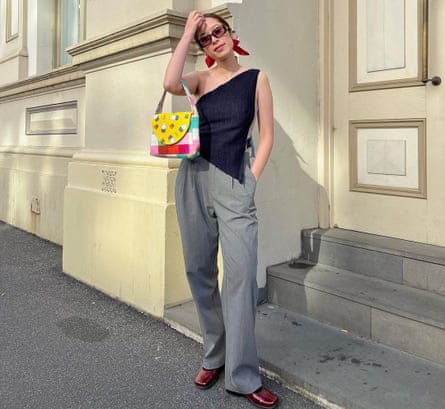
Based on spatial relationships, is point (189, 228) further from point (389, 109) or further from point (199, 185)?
point (389, 109)

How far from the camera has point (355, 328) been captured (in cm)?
318

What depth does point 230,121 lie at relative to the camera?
245 centimetres

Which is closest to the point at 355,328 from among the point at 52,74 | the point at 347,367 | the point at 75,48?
the point at 347,367

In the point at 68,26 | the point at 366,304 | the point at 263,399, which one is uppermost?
the point at 68,26

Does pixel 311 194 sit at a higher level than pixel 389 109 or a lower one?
lower

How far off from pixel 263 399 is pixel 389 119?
2351mm

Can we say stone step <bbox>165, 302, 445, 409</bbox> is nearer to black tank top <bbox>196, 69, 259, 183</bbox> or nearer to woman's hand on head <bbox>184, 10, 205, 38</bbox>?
black tank top <bbox>196, 69, 259, 183</bbox>

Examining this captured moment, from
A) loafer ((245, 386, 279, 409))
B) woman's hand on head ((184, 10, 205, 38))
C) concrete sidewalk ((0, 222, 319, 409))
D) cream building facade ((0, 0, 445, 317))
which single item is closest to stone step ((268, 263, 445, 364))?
cream building facade ((0, 0, 445, 317))

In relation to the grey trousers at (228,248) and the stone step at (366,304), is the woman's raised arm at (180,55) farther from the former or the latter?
the stone step at (366,304)

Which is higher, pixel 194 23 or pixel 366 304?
pixel 194 23

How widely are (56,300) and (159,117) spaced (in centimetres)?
248

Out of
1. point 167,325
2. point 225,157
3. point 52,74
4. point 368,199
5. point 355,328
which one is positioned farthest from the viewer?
point 52,74

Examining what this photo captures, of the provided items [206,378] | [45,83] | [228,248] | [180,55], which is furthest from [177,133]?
[45,83]

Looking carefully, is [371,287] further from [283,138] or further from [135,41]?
[135,41]
